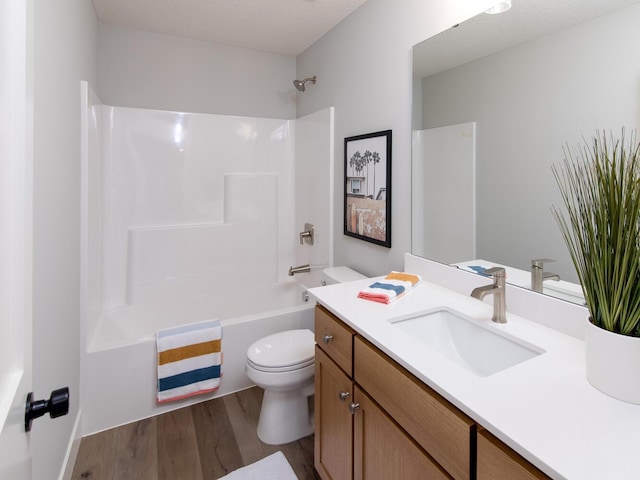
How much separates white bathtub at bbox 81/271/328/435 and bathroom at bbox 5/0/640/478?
12 centimetres

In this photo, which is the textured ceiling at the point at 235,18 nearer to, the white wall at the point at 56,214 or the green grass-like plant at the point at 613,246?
the white wall at the point at 56,214

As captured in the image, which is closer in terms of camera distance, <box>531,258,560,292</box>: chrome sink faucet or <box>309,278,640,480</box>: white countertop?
<box>309,278,640,480</box>: white countertop

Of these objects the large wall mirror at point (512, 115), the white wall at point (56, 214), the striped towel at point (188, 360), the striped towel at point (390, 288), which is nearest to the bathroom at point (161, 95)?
the white wall at point (56, 214)

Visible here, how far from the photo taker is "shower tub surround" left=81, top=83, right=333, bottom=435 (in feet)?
6.75

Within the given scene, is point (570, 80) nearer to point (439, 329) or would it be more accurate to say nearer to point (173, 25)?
point (439, 329)

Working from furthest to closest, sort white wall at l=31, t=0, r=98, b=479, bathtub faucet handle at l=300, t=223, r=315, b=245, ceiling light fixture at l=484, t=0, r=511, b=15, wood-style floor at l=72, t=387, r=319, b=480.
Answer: bathtub faucet handle at l=300, t=223, r=315, b=245 < wood-style floor at l=72, t=387, r=319, b=480 < ceiling light fixture at l=484, t=0, r=511, b=15 < white wall at l=31, t=0, r=98, b=479

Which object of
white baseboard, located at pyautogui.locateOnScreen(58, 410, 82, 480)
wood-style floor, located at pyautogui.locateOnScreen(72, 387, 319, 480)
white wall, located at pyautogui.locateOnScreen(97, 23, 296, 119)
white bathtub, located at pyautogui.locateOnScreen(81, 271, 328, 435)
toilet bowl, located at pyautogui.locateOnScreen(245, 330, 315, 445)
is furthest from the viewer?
Result: white wall, located at pyautogui.locateOnScreen(97, 23, 296, 119)

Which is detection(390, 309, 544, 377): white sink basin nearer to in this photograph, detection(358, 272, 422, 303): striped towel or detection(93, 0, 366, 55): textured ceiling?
detection(358, 272, 422, 303): striped towel

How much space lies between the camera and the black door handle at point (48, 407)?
616mm

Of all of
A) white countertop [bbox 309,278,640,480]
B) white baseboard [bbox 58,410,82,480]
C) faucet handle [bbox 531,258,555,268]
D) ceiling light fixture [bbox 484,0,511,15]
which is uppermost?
ceiling light fixture [bbox 484,0,511,15]

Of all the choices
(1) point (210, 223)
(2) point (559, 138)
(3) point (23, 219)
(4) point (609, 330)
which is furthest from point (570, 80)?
(1) point (210, 223)

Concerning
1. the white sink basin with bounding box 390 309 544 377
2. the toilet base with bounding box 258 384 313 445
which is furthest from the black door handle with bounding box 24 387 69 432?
the toilet base with bounding box 258 384 313 445

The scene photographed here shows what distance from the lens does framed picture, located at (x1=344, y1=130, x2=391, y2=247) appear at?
6.51 ft

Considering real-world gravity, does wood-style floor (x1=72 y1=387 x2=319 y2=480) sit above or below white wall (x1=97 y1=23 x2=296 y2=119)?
below
